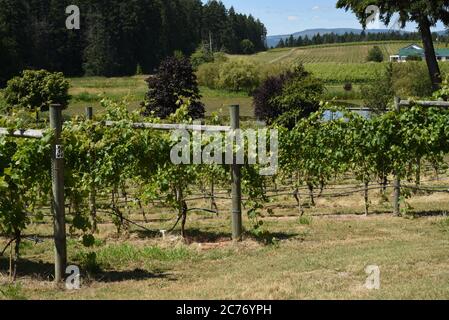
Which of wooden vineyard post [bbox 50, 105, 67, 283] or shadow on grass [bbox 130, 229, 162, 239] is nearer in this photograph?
wooden vineyard post [bbox 50, 105, 67, 283]

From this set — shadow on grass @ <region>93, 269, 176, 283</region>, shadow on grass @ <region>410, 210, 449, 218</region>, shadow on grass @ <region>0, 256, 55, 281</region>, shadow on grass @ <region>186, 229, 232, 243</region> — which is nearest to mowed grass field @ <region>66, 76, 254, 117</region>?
shadow on grass @ <region>410, 210, 449, 218</region>

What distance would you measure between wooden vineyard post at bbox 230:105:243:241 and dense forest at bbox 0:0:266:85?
63284 mm

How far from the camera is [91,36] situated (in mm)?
80375

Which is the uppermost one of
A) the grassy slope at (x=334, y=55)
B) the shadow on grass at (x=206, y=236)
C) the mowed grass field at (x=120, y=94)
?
the grassy slope at (x=334, y=55)

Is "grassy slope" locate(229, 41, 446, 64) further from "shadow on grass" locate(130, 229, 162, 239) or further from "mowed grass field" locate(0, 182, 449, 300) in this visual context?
"shadow on grass" locate(130, 229, 162, 239)

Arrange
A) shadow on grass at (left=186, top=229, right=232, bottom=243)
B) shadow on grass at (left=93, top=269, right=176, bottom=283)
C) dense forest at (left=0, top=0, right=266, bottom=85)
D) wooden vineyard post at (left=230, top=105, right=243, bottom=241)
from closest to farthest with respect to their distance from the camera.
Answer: shadow on grass at (left=93, top=269, right=176, bottom=283)
wooden vineyard post at (left=230, top=105, right=243, bottom=241)
shadow on grass at (left=186, top=229, right=232, bottom=243)
dense forest at (left=0, top=0, right=266, bottom=85)

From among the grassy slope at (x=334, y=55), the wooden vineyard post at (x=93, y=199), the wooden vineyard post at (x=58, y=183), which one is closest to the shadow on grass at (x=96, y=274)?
the wooden vineyard post at (x=58, y=183)

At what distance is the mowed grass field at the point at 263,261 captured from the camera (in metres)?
5.96

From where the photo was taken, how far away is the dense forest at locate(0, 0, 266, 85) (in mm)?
75312

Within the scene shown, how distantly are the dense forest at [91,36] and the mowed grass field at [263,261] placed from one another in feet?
205

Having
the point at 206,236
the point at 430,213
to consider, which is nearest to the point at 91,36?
the point at 430,213

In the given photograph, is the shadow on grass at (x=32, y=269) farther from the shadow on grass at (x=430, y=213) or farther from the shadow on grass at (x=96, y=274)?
the shadow on grass at (x=430, y=213)

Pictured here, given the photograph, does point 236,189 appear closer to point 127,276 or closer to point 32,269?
point 127,276
